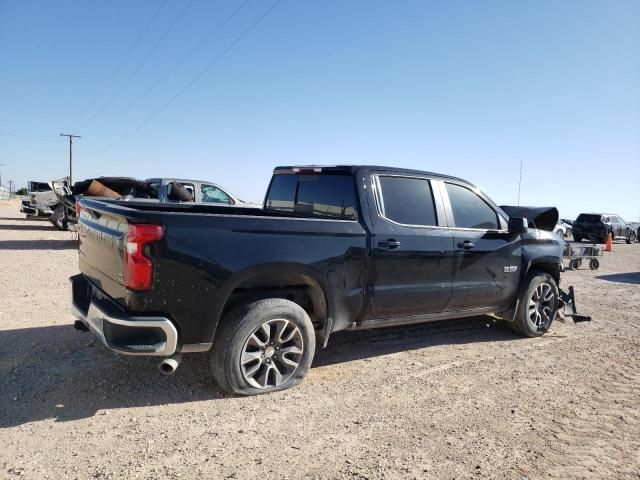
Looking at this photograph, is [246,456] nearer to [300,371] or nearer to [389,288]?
[300,371]

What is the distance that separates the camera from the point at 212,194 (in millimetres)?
11914

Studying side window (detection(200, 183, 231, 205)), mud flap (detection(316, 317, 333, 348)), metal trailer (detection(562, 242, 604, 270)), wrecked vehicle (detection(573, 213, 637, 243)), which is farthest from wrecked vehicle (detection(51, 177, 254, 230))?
wrecked vehicle (detection(573, 213, 637, 243))

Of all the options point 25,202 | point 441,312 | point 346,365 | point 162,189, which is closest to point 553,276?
point 441,312

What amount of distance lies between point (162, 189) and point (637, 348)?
9.59 metres

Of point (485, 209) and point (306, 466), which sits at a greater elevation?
point (485, 209)

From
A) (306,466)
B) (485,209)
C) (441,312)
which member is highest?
(485,209)

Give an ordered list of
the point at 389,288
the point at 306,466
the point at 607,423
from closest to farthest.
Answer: the point at 306,466 → the point at 607,423 → the point at 389,288

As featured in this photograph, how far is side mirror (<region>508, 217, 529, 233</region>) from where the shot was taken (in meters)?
5.09

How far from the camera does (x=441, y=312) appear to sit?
471cm

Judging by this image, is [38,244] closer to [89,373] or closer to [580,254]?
[89,373]

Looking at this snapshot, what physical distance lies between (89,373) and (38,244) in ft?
34.5

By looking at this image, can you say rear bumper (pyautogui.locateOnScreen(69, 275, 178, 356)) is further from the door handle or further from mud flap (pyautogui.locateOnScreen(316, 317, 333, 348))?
the door handle

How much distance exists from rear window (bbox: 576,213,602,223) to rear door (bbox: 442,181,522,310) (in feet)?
74.6

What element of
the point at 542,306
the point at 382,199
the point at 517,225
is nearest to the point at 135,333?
the point at 382,199
